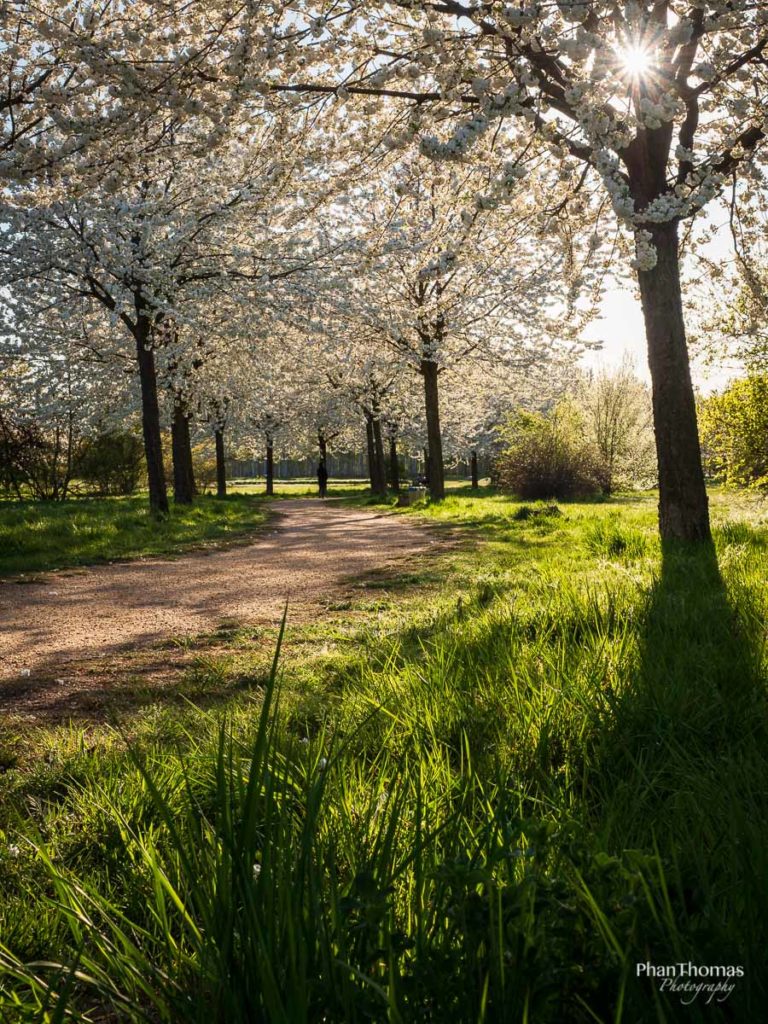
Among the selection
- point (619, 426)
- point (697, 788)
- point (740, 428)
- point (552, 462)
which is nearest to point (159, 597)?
point (697, 788)

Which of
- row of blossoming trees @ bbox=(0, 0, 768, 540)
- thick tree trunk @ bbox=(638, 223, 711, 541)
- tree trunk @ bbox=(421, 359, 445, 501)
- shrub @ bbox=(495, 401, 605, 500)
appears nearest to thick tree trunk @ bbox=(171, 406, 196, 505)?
row of blossoming trees @ bbox=(0, 0, 768, 540)

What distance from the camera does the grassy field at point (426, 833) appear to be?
3.76 feet

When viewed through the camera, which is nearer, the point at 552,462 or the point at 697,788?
the point at 697,788

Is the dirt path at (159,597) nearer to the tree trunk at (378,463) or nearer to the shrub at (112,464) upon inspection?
the tree trunk at (378,463)

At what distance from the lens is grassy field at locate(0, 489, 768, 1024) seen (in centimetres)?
115

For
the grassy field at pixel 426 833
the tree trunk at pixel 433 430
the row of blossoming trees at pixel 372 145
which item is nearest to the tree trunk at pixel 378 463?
the tree trunk at pixel 433 430

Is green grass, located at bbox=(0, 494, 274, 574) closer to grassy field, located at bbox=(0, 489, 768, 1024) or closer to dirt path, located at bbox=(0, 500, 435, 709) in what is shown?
dirt path, located at bbox=(0, 500, 435, 709)

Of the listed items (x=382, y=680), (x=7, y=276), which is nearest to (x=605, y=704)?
(x=382, y=680)

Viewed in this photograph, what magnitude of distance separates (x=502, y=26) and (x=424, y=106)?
151 centimetres

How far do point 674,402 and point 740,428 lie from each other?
121 inches

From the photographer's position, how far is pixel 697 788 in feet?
6.51

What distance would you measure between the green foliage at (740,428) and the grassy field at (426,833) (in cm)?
558

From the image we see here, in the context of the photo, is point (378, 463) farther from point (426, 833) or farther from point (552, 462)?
point (426, 833)

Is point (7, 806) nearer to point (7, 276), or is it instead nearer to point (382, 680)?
point (382, 680)
